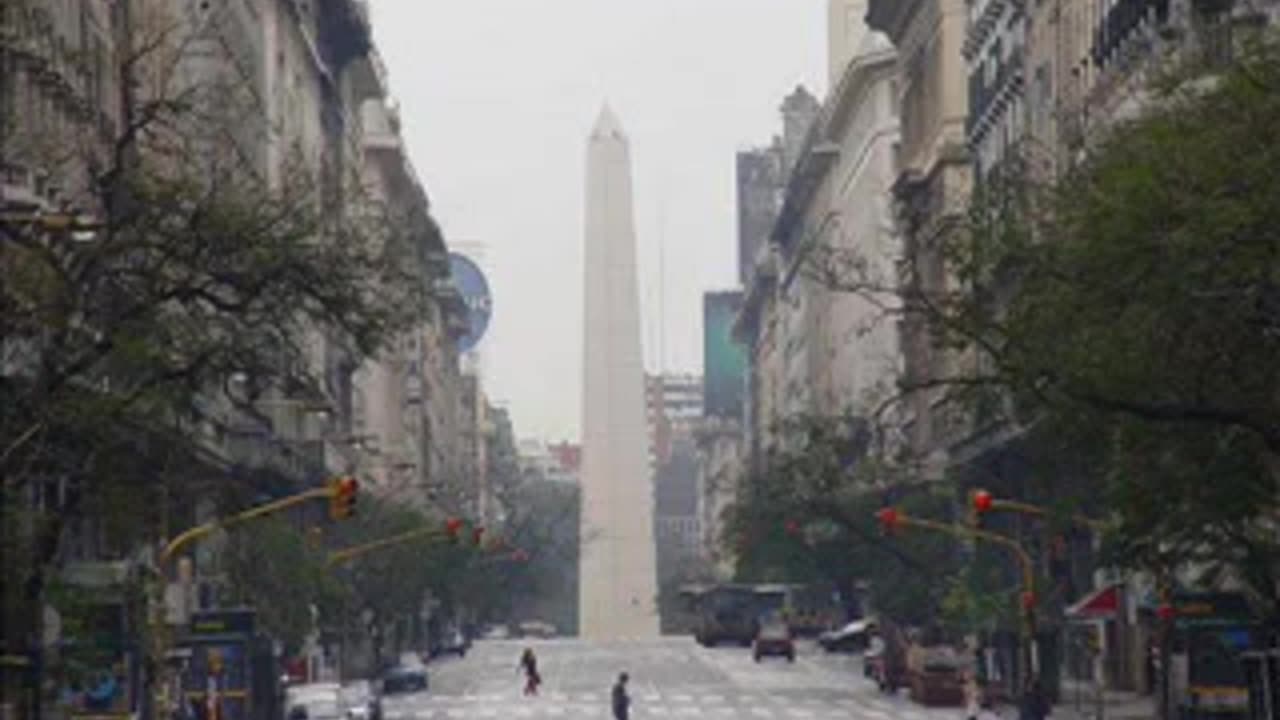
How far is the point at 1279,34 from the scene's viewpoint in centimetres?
5309

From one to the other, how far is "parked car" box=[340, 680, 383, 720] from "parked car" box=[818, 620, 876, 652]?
2313 inches

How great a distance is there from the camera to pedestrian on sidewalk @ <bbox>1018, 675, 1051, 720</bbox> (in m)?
83.4

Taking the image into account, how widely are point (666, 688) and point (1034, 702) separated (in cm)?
4200

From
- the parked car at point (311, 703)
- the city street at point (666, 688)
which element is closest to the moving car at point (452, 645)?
the city street at point (666, 688)

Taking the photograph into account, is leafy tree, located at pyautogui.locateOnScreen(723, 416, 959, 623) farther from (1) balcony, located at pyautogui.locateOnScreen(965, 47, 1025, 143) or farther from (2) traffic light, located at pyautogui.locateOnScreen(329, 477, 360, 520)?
(2) traffic light, located at pyautogui.locateOnScreen(329, 477, 360, 520)

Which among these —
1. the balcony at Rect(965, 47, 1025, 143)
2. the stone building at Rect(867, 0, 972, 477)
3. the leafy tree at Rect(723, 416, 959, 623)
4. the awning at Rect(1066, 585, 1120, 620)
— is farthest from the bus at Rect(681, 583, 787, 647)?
the awning at Rect(1066, 585, 1120, 620)

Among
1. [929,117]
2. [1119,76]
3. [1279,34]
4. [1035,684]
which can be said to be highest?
[929,117]

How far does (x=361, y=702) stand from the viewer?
88.9 metres

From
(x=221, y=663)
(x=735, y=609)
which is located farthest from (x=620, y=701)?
(x=735, y=609)

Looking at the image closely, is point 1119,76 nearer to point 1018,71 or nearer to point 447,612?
point 1018,71

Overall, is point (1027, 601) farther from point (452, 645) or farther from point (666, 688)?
point (452, 645)

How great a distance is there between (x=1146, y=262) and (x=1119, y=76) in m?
45.9

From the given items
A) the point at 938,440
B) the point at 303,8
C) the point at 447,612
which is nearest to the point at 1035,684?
the point at 938,440

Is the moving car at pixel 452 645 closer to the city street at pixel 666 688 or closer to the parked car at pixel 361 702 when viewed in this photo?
the city street at pixel 666 688
